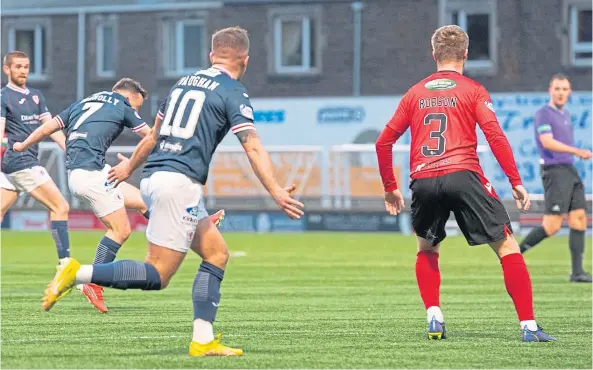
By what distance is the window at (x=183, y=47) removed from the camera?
40969mm

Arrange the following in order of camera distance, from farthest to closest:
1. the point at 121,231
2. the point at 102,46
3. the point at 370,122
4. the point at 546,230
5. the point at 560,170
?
the point at 102,46, the point at 370,122, the point at 546,230, the point at 560,170, the point at 121,231

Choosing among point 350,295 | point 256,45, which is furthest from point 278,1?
point 350,295

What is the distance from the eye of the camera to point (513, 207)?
3186 centimetres

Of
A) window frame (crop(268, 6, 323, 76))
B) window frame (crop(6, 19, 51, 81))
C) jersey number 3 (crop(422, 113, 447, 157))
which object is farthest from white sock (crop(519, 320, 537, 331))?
window frame (crop(6, 19, 51, 81))

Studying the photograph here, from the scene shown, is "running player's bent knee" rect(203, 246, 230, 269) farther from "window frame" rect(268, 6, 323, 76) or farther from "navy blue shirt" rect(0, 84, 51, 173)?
"window frame" rect(268, 6, 323, 76)

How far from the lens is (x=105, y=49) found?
4212 cm

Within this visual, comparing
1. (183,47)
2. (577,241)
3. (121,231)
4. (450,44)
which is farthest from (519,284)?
(183,47)

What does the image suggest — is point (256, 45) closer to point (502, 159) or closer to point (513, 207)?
point (513, 207)

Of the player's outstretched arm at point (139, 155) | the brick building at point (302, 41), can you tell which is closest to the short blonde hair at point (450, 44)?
the player's outstretched arm at point (139, 155)

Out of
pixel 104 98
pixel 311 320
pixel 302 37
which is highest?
pixel 302 37

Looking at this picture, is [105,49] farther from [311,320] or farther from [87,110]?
[311,320]

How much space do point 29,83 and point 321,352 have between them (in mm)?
34854

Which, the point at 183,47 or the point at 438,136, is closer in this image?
the point at 438,136

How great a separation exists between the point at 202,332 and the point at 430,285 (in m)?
2.12
